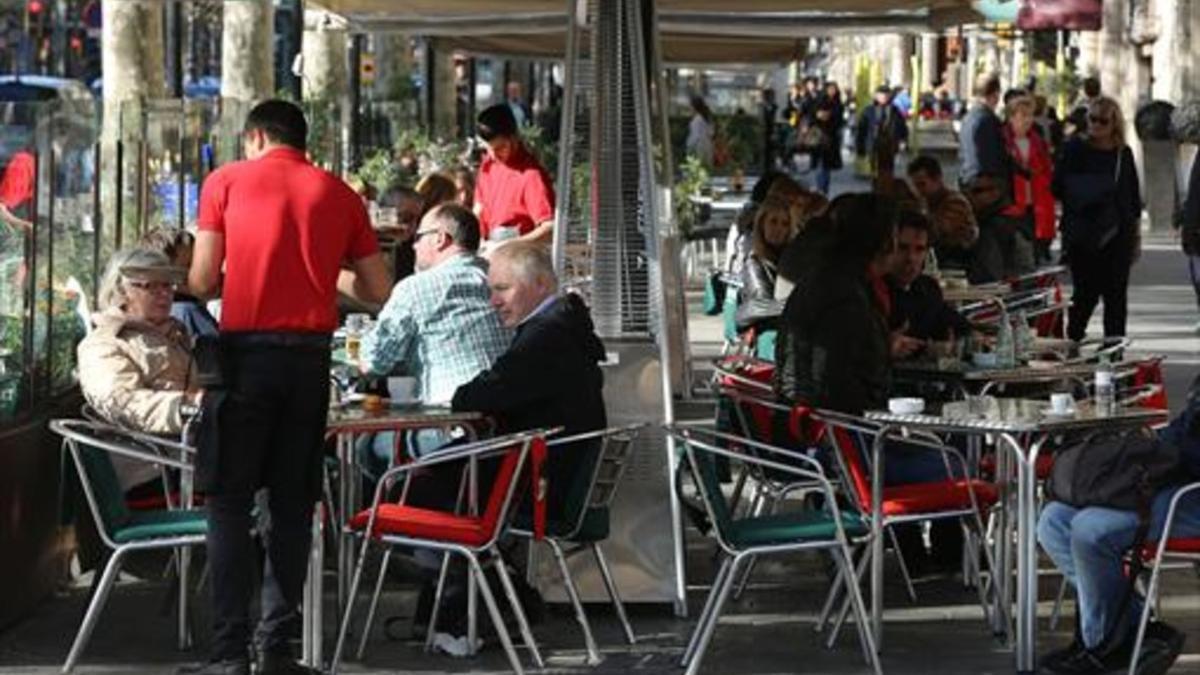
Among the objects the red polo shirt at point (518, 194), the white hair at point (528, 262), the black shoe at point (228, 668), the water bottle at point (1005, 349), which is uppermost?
the red polo shirt at point (518, 194)

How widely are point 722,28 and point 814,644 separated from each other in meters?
9.69

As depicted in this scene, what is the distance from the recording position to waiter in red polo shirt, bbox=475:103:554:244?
16.5 m

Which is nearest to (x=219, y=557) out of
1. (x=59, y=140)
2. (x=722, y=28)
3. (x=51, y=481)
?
(x=51, y=481)

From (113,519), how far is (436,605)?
3.50 feet

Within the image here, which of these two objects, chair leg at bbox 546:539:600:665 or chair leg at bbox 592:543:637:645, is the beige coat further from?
chair leg at bbox 592:543:637:645

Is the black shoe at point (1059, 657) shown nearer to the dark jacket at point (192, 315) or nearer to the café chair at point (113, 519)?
the café chair at point (113, 519)

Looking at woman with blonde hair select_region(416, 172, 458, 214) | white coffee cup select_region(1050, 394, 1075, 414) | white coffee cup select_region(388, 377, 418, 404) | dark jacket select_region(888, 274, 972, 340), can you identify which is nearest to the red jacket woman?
woman with blonde hair select_region(416, 172, 458, 214)

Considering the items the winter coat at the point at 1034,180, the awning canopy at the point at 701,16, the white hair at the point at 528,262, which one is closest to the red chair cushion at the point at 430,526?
the white hair at the point at 528,262

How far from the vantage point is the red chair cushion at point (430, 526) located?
9367mm

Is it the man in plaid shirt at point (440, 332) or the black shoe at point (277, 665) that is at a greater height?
the man in plaid shirt at point (440, 332)

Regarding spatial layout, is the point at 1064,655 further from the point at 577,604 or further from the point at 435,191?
the point at 435,191

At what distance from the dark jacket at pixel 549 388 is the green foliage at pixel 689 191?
15710 mm

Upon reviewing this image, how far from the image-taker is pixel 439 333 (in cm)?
1059

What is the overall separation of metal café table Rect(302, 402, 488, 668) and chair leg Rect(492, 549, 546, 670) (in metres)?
0.25
